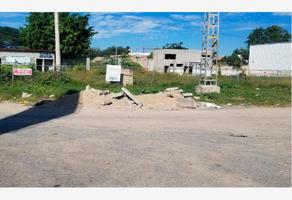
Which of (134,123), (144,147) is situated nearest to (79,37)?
(134,123)

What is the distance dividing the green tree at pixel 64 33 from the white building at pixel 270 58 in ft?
72.5

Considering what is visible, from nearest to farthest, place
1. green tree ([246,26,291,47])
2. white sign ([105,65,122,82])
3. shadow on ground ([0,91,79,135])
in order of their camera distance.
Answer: shadow on ground ([0,91,79,135])
white sign ([105,65,122,82])
green tree ([246,26,291,47])

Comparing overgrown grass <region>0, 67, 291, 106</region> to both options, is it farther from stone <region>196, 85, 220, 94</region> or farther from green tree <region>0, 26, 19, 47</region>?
green tree <region>0, 26, 19, 47</region>

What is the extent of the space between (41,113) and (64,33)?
137 feet

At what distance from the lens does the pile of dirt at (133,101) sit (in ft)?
55.7

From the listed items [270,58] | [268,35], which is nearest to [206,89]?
[270,58]

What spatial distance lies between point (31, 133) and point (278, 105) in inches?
486

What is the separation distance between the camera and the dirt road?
6602mm

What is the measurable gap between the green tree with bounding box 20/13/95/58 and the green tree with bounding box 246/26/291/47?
77213mm

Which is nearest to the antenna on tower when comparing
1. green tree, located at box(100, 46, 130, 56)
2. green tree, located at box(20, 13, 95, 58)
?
green tree, located at box(20, 13, 95, 58)

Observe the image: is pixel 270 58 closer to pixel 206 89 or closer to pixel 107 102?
pixel 206 89

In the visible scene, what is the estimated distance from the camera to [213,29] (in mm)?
22297
